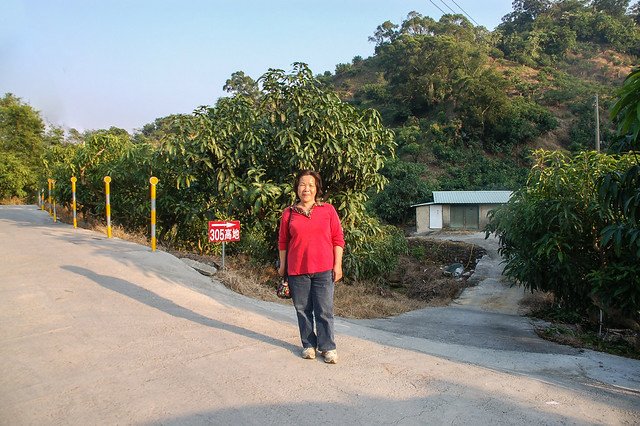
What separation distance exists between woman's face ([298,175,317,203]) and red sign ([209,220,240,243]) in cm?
407

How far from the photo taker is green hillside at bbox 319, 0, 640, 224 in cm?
4194

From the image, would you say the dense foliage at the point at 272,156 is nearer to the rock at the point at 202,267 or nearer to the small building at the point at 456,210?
the rock at the point at 202,267

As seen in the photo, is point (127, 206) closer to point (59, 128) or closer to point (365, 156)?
point (365, 156)

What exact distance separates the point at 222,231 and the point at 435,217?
27054 millimetres

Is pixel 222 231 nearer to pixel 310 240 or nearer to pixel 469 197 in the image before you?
pixel 310 240

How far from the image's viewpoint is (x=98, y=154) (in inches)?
596

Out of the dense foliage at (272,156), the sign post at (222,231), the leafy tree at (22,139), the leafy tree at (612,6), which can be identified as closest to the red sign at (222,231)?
the sign post at (222,231)

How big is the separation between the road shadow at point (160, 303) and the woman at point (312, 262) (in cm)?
38

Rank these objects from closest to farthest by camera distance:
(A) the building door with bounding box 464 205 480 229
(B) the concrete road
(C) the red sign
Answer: (B) the concrete road < (C) the red sign < (A) the building door with bounding box 464 205 480 229

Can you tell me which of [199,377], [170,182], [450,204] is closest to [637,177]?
[199,377]

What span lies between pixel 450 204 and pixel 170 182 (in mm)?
24830

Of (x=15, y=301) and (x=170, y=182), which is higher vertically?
(x=170, y=182)

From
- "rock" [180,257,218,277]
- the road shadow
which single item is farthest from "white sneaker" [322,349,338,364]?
"rock" [180,257,218,277]

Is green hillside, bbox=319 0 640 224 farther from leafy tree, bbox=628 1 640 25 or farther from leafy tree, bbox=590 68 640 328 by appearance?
leafy tree, bbox=590 68 640 328
